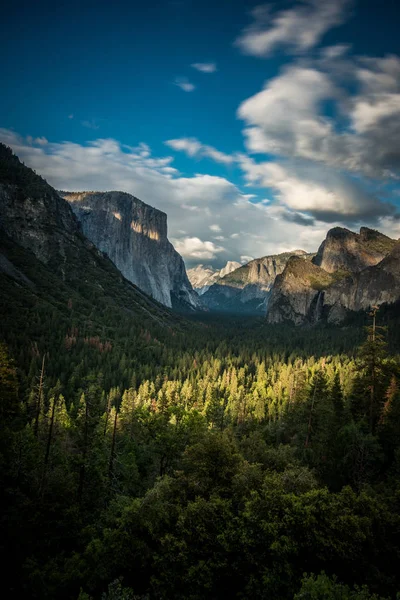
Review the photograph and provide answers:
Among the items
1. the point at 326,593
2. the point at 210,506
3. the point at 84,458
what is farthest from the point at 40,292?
the point at 326,593

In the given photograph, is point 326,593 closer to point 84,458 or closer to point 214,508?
point 214,508

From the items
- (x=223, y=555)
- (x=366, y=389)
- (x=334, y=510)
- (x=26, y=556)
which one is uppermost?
(x=366, y=389)

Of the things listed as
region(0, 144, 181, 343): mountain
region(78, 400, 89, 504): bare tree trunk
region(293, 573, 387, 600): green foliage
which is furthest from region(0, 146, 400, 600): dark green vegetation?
region(0, 144, 181, 343): mountain

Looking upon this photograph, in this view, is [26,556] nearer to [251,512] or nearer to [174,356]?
[251,512]

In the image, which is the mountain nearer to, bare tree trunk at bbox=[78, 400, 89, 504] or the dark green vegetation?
the dark green vegetation

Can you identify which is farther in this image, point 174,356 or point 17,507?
point 174,356

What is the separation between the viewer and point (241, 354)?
140 m

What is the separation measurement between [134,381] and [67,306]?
7536 cm

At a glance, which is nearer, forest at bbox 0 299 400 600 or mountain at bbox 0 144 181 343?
forest at bbox 0 299 400 600

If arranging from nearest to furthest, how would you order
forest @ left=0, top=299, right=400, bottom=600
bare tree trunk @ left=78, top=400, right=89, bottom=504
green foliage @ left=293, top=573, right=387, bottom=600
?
green foliage @ left=293, top=573, right=387, bottom=600, forest @ left=0, top=299, right=400, bottom=600, bare tree trunk @ left=78, top=400, right=89, bottom=504

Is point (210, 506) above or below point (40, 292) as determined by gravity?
below

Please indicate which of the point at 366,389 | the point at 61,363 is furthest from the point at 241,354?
the point at 366,389

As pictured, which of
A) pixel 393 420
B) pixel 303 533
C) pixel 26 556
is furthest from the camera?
pixel 393 420

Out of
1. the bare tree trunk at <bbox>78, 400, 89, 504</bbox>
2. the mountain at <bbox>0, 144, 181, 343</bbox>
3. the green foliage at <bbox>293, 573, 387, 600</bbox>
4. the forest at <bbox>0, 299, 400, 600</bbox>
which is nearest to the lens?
the green foliage at <bbox>293, 573, 387, 600</bbox>
